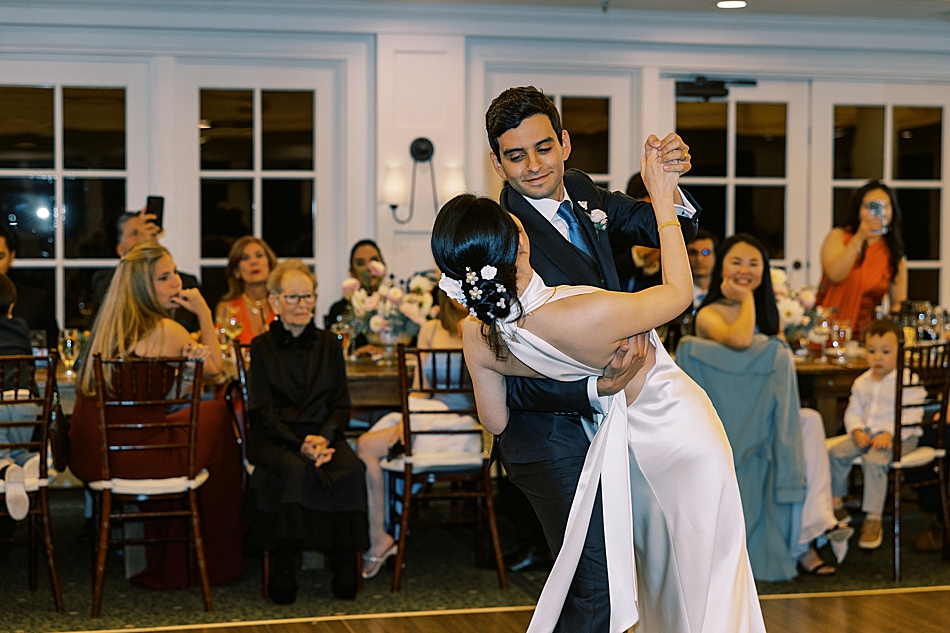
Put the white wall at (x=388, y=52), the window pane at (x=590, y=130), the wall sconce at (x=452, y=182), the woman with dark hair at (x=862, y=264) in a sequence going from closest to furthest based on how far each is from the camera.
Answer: the woman with dark hair at (x=862, y=264) < the white wall at (x=388, y=52) < the wall sconce at (x=452, y=182) < the window pane at (x=590, y=130)

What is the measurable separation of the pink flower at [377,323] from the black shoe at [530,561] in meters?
1.32

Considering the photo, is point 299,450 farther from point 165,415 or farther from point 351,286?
point 351,286

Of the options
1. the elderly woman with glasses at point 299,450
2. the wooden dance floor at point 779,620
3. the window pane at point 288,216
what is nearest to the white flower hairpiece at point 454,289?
the wooden dance floor at point 779,620

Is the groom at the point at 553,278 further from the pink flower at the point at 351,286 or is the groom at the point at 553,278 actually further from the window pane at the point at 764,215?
the window pane at the point at 764,215

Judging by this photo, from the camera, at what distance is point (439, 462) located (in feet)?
14.4

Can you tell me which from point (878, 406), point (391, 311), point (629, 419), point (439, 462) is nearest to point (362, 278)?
point (391, 311)

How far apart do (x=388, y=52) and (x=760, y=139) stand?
260cm

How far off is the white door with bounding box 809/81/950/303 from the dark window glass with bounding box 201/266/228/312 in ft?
12.9

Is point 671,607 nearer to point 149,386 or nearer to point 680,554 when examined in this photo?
point 680,554

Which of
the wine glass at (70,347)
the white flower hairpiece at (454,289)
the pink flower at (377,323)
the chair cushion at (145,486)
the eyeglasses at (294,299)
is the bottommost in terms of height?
the chair cushion at (145,486)

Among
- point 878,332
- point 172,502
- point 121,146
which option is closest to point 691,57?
point 878,332

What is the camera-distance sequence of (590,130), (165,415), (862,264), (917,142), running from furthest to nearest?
(917,142)
(590,130)
(862,264)
(165,415)

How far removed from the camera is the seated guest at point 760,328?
4.36m

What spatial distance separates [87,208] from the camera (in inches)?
258
